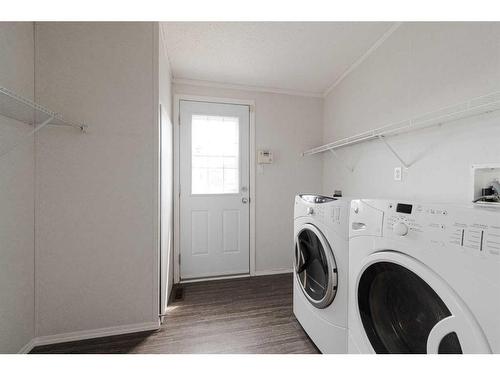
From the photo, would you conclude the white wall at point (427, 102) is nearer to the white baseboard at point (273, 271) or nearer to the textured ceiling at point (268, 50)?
the textured ceiling at point (268, 50)

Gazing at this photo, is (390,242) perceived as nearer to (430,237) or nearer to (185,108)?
(430,237)

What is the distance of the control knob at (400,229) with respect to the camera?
0.70 meters

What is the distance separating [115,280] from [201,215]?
1.05 metres

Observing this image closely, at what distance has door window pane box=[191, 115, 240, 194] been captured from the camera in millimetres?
2271

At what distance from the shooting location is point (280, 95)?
8.01 ft

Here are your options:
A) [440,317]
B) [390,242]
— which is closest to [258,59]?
[390,242]

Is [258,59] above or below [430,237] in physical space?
above

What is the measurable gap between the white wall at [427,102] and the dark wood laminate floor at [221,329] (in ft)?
4.25

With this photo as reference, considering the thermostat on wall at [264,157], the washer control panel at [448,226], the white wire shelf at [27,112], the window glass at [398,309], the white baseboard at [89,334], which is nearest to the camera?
the washer control panel at [448,226]

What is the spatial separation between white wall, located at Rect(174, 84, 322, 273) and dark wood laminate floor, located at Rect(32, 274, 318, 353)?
19.5 inches

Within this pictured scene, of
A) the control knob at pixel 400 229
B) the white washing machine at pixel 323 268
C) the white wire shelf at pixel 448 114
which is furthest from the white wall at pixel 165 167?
the white wire shelf at pixel 448 114

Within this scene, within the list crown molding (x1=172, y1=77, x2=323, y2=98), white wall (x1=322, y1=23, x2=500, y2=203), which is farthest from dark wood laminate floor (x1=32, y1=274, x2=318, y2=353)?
crown molding (x1=172, y1=77, x2=323, y2=98)

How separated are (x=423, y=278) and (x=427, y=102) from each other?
1259mm

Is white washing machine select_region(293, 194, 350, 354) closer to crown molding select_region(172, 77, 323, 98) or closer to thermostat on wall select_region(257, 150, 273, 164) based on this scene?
thermostat on wall select_region(257, 150, 273, 164)
